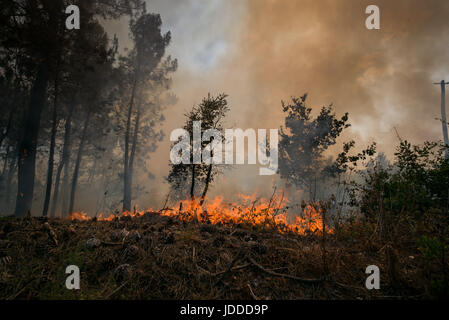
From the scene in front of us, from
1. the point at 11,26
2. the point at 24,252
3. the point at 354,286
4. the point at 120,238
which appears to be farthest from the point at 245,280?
the point at 11,26

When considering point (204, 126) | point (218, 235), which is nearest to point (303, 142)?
point (204, 126)

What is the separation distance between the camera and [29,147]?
35.9ft

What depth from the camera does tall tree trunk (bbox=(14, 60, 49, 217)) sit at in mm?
10859

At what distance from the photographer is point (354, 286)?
172 centimetres

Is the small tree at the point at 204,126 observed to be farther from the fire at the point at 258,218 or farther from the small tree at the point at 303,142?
the small tree at the point at 303,142

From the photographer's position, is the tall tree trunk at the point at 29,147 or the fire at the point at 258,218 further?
the tall tree trunk at the point at 29,147

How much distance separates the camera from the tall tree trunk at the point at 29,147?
35.6 ft

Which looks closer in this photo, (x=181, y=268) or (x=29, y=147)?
(x=181, y=268)

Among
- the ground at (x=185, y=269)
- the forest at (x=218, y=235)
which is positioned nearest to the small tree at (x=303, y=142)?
the forest at (x=218, y=235)

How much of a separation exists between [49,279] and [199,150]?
787cm

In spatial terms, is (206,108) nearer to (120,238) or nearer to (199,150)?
(199,150)

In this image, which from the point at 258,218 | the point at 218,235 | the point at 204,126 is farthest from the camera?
the point at 204,126

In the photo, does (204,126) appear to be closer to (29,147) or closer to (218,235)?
(218,235)
